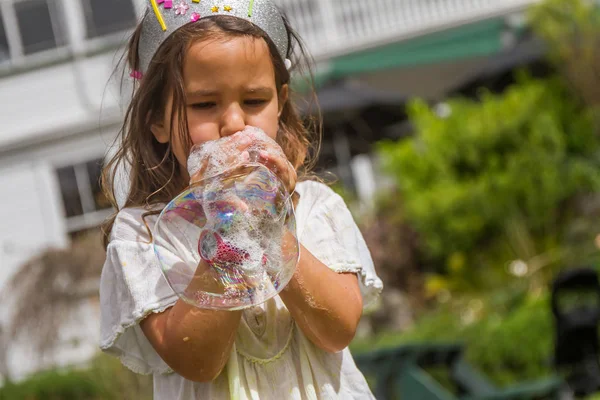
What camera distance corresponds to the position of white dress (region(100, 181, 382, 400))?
164cm

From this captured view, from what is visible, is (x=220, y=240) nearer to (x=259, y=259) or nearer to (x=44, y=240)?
(x=259, y=259)

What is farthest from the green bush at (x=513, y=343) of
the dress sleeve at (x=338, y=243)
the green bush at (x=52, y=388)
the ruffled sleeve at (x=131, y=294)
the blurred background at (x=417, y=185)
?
the ruffled sleeve at (x=131, y=294)

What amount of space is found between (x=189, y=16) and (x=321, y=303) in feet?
1.70

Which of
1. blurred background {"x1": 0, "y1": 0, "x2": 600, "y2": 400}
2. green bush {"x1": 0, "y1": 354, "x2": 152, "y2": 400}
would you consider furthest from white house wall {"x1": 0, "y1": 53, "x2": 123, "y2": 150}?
green bush {"x1": 0, "y1": 354, "x2": 152, "y2": 400}

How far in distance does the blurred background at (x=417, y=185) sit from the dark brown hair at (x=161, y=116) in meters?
0.29

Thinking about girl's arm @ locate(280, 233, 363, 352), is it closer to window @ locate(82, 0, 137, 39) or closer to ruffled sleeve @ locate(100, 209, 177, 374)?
ruffled sleeve @ locate(100, 209, 177, 374)

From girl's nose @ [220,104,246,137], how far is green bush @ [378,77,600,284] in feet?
24.0

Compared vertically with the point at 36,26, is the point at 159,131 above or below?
above

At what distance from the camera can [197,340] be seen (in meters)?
1.54

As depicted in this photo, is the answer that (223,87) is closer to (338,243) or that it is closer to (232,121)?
(232,121)

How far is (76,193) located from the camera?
12555mm

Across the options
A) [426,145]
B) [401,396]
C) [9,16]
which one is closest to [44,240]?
[9,16]

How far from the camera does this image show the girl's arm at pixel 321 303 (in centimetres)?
158

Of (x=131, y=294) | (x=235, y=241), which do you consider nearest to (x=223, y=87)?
(x=235, y=241)
